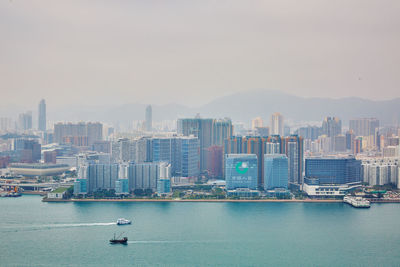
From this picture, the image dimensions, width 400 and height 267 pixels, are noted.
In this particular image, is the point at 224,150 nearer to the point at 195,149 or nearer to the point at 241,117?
the point at 195,149

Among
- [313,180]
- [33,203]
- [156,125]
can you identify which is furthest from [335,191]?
[156,125]

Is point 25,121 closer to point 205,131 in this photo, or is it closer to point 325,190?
point 205,131

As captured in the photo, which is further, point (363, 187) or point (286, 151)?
point (286, 151)

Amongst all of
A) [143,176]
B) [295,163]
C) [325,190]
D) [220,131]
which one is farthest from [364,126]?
[143,176]

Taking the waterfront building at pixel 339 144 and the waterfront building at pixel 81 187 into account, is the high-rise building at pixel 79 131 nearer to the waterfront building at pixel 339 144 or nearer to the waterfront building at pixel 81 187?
the waterfront building at pixel 339 144

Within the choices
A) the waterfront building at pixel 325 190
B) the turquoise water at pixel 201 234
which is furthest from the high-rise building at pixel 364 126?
the turquoise water at pixel 201 234
